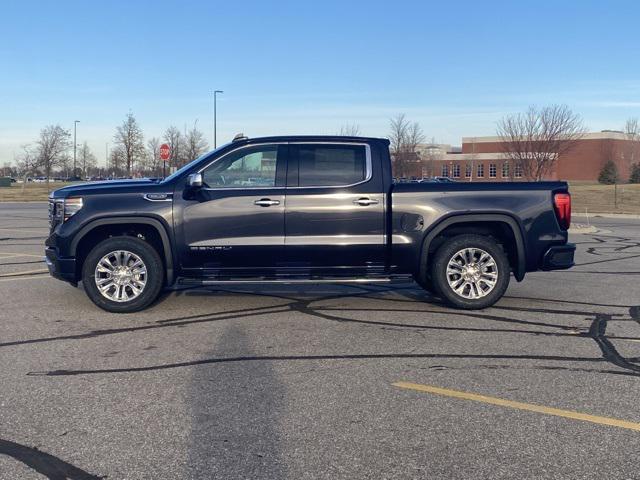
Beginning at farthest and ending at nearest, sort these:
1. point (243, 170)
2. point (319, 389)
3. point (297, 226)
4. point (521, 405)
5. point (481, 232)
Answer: point (481, 232), point (243, 170), point (297, 226), point (319, 389), point (521, 405)

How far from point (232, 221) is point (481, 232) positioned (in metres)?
2.98

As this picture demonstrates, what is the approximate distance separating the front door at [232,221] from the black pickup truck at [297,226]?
0.04 feet

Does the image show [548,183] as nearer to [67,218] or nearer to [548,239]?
[548,239]

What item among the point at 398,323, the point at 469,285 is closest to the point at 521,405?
the point at 398,323

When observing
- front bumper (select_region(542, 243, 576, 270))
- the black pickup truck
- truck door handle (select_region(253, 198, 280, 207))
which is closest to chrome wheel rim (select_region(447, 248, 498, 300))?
the black pickup truck

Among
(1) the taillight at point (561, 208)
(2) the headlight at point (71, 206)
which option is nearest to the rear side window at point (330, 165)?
(1) the taillight at point (561, 208)

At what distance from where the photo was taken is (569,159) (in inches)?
3516

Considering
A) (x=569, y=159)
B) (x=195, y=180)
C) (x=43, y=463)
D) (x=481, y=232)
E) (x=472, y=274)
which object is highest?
(x=569, y=159)

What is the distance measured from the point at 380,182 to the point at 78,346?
377 cm

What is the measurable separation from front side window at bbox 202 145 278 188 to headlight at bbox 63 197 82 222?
4.67 feet

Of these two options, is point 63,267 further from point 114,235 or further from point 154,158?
point 154,158

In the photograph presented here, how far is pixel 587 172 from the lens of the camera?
8862 centimetres

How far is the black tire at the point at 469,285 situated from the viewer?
843cm

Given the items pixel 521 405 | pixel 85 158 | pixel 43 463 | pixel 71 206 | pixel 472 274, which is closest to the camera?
pixel 43 463
